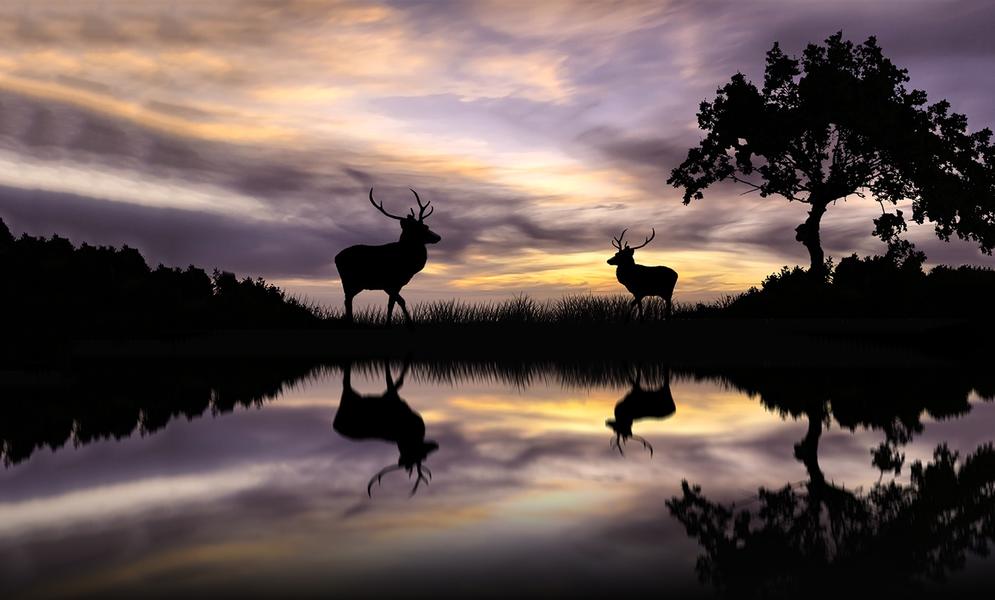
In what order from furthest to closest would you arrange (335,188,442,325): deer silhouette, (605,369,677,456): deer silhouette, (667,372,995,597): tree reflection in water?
(335,188,442,325): deer silhouette < (605,369,677,456): deer silhouette < (667,372,995,597): tree reflection in water

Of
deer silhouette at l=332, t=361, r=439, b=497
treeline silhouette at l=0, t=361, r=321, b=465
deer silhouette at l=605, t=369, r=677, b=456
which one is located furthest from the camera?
treeline silhouette at l=0, t=361, r=321, b=465

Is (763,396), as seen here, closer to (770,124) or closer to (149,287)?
(149,287)

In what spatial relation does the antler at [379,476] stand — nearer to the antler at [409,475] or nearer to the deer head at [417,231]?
the antler at [409,475]

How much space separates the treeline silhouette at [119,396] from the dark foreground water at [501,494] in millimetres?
70

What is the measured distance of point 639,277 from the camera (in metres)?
23.1

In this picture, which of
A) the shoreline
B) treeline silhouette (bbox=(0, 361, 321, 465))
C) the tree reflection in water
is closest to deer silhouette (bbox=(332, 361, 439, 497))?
treeline silhouette (bbox=(0, 361, 321, 465))

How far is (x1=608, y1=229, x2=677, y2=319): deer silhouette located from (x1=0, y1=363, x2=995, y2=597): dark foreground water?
12779 millimetres

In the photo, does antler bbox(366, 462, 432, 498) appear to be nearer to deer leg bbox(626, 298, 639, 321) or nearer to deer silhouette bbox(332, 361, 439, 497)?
deer silhouette bbox(332, 361, 439, 497)

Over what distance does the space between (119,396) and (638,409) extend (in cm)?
624

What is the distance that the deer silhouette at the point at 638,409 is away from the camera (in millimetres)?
7299

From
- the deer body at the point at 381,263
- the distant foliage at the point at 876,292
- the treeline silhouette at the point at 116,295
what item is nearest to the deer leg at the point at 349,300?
the deer body at the point at 381,263

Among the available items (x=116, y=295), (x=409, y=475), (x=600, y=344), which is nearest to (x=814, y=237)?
(x=600, y=344)

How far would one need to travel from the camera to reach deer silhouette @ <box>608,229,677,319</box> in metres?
23.1

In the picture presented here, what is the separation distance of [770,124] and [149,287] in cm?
2037
